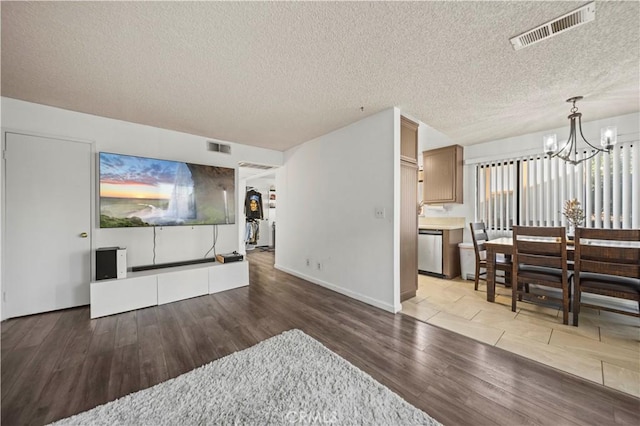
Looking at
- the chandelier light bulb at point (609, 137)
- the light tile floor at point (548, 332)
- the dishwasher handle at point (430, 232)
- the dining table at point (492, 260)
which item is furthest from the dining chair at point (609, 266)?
the dishwasher handle at point (430, 232)

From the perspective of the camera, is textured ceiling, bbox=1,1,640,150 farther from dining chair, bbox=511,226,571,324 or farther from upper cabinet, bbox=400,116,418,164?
dining chair, bbox=511,226,571,324

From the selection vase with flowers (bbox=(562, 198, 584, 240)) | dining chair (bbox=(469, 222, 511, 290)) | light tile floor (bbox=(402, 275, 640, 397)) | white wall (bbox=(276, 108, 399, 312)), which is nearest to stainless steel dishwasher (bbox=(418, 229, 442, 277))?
dining chair (bbox=(469, 222, 511, 290))

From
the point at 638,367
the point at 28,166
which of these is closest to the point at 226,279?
the point at 28,166

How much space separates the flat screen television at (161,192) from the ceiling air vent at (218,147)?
1.38 ft

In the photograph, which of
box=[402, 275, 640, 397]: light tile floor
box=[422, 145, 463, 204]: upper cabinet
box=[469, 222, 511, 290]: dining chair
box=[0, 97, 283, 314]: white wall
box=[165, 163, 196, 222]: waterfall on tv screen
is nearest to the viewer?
box=[402, 275, 640, 397]: light tile floor

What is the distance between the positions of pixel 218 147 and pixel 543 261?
4.77m

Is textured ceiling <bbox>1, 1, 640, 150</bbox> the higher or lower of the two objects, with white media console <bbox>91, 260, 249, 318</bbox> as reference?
higher

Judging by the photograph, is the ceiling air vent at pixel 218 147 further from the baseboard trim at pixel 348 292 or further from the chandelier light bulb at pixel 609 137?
the chandelier light bulb at pixel 609 137

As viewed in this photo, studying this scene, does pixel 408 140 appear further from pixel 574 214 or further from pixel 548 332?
pixel 548 332

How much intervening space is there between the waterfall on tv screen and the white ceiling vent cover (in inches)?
155

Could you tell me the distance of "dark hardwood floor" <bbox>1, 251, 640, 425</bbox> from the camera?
4.68ft

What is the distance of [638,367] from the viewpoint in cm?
177

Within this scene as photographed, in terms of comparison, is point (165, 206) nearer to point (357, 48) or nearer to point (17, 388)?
point (17, 388)

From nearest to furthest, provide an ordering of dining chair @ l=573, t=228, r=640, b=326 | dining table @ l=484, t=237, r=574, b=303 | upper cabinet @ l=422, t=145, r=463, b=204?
dining chair @ l=573, t=228, r=640, b=326
dining table @ l=484, t=237, r=574, b=303
upper cabinet @ l=422, t=145, r=463, b=204
